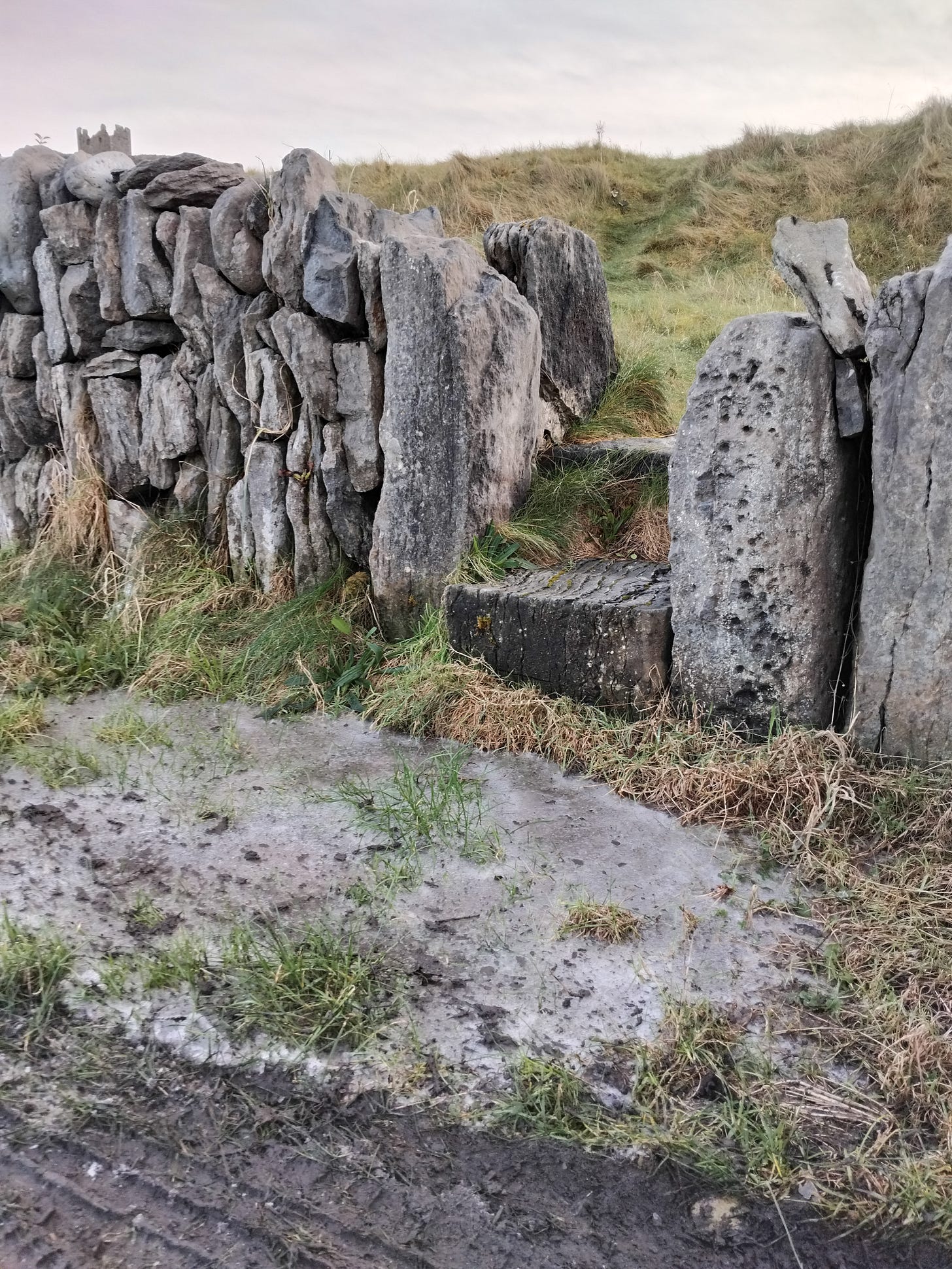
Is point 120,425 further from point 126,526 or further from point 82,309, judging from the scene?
point 82,309

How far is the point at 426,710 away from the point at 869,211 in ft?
35.7

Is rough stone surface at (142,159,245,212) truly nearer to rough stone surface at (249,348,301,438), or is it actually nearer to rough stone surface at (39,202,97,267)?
rough stone surface at (39,202,97,267)

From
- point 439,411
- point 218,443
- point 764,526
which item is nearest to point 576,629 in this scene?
point 764,526

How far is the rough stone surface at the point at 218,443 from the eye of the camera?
18.1 feet

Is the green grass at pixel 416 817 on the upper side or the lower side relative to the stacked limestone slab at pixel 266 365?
lower

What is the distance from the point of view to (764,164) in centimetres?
1434

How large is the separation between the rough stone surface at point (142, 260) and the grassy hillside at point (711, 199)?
431 centimetres

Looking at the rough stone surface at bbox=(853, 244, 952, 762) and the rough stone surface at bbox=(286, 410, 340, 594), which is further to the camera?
the rough stone surface at bbox=(286, 410, 340, 594)

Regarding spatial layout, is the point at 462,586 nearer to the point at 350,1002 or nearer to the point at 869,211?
the point at 350,1002

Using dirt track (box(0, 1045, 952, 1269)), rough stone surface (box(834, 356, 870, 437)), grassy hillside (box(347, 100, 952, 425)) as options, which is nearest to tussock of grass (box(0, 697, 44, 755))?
dirt track (box(0, 1045, 952, 1269))

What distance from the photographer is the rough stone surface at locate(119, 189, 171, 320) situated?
220 inches

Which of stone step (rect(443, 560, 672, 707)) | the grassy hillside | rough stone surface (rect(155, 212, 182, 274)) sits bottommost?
stone step (rect(443, 560, 672, 707))

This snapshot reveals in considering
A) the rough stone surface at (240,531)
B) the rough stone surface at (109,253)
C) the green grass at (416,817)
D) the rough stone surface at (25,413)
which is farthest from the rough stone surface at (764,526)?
the rough stone surface at (25,413)

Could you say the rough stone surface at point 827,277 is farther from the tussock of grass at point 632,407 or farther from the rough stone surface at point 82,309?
the rough stone surface at point 82,309
